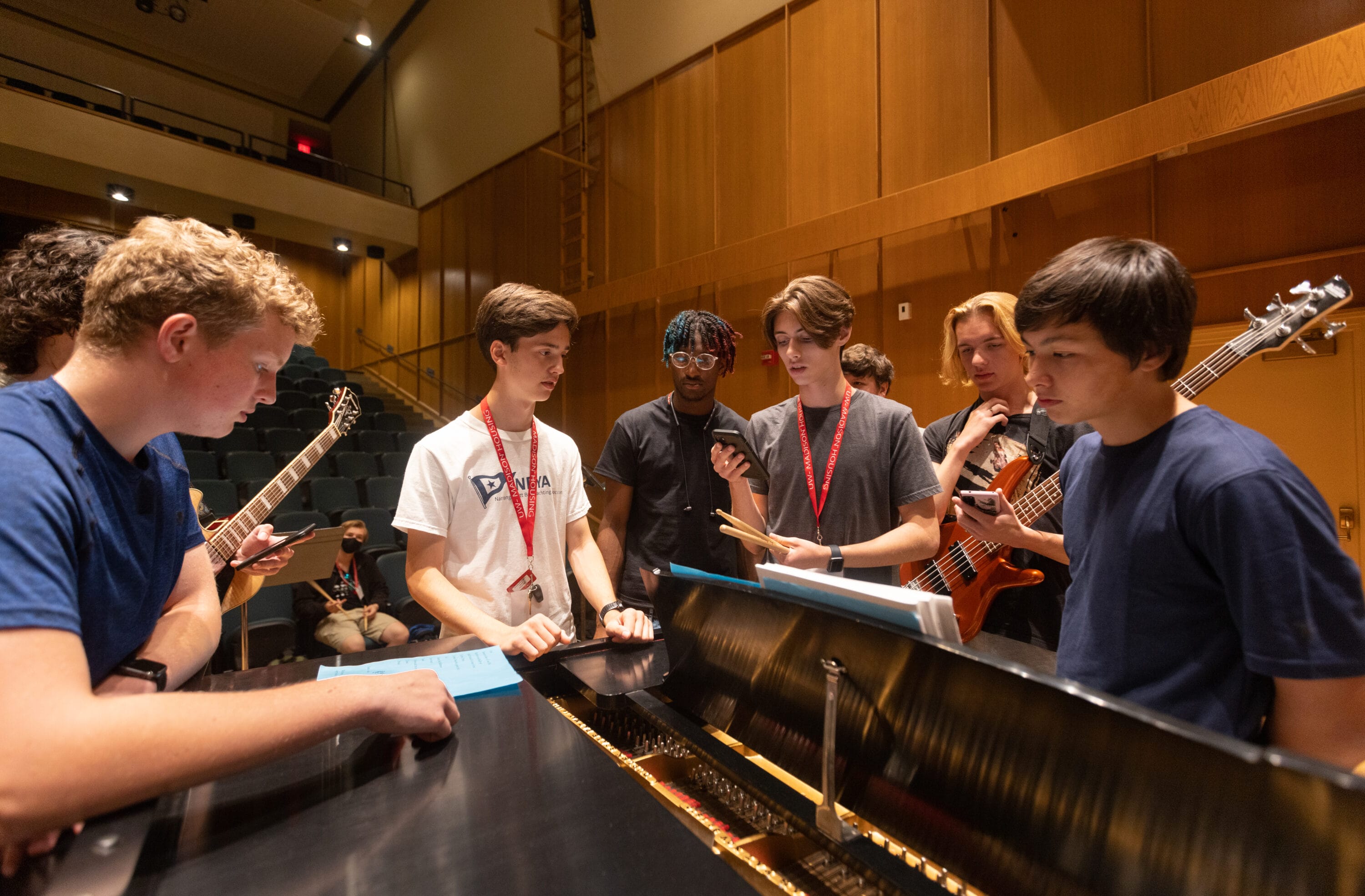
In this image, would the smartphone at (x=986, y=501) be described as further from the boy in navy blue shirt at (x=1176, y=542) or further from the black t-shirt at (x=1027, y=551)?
the boy in navy blue shirt at (x=1176, y=542)

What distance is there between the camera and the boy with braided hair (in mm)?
2389

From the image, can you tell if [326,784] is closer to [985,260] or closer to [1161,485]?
[1161,485]

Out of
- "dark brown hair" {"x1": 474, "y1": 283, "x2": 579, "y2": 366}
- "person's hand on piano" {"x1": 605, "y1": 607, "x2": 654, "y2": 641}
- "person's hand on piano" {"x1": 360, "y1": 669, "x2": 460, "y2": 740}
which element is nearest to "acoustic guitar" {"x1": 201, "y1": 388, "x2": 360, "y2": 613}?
"dark brown hair" {"x1": 474, "y1": 283, "x2": 579, "y2": 366}

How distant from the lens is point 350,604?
4.11 metres

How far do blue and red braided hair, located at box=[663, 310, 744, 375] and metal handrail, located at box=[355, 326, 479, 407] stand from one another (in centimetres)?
653

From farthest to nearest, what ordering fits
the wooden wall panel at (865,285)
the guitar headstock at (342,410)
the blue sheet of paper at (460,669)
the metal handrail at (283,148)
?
the metal handrail at (283,148) < the wooden wall panel at (865,285) < the guitar headstock at (342,410) < the blue sheet of paper at (460,669)

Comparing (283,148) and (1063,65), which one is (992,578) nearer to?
(1063,65)

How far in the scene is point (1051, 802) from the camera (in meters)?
0.65

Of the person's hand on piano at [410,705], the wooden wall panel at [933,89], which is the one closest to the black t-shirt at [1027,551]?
the person's hand on piano at [410,705]

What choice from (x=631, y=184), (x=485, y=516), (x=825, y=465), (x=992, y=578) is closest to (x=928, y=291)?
(x=992, y=578)

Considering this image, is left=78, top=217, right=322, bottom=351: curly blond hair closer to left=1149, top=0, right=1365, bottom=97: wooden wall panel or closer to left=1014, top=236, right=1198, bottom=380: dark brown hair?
left=1014, top=236, right=1198, bottom=380: dark brown hair

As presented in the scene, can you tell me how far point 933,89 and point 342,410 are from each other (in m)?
4.16

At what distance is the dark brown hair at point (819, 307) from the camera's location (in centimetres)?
188

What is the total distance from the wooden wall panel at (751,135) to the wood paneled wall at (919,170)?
2 centimetres
